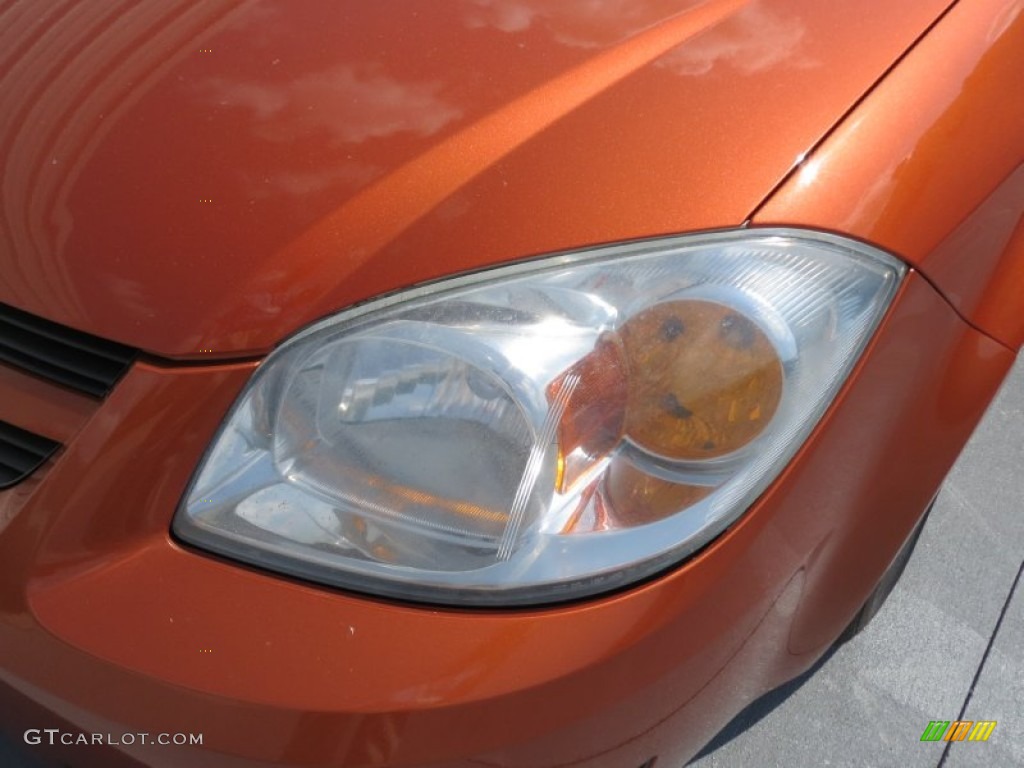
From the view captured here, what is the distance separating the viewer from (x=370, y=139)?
129cm

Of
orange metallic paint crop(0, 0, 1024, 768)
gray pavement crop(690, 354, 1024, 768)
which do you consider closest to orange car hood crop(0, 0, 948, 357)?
orange metallic paint crop(0, 0, 1024, 768)

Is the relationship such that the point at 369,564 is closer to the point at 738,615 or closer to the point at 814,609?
the point at 738,615

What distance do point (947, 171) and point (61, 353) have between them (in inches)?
42.0

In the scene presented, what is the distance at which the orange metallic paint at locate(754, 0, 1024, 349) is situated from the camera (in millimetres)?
1217

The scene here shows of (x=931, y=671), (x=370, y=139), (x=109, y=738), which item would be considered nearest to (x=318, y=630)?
(x=109, y=738)

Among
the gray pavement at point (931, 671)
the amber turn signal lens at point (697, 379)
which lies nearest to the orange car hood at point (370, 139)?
the amber turn signal lens at point (697, 379)

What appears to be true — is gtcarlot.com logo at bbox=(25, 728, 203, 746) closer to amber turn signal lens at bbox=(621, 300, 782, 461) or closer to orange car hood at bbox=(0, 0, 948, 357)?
orange car hood at bbox=(0, 0, 948, 357)

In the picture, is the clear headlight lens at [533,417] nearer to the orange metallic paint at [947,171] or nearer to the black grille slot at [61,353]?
the orange metallic paint at [947,171]

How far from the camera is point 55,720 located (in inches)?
49.4

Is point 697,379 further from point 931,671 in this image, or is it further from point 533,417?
point 931,671

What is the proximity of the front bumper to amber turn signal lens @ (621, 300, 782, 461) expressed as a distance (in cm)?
9

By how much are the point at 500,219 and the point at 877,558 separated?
2.59ft

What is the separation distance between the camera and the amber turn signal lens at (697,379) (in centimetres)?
119

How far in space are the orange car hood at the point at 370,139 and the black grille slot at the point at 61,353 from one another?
0.03m
